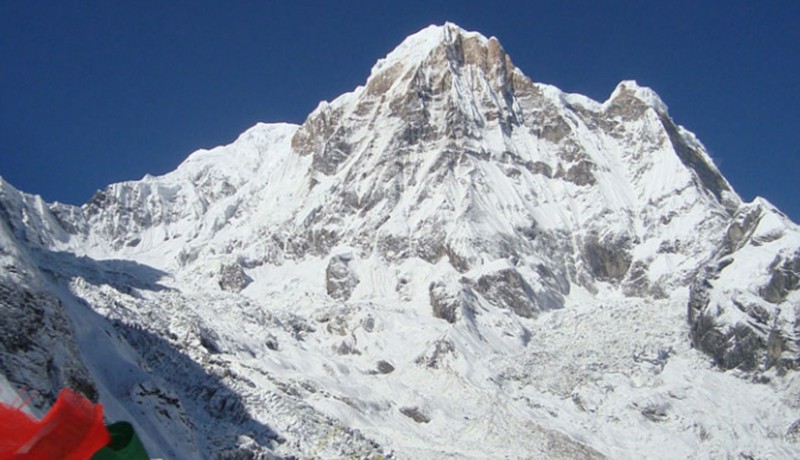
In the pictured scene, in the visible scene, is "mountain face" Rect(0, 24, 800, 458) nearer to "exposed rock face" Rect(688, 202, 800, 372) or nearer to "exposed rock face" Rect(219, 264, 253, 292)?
"exposed rock face" Rect(688, 202, 800, 372)

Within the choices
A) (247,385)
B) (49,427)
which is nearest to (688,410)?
(247,385)

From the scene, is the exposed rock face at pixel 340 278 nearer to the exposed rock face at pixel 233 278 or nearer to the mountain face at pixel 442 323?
the mountain face at pixel 442 323

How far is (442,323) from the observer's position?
468ft

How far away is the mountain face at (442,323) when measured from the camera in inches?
2844

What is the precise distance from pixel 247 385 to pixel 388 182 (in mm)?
104757

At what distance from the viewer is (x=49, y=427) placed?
751cm

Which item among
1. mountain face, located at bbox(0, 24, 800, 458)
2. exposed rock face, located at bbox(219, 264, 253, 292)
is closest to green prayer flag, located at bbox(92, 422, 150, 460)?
mountain face, located at bbox(0, 24, 800, 458)

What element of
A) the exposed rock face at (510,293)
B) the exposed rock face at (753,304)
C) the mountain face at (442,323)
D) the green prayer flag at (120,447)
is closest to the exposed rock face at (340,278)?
the mountain face at (442,323)

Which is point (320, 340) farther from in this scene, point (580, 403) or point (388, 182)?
point (388, 182)

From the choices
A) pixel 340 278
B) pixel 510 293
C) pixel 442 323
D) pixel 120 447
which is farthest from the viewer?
pixel 340 278

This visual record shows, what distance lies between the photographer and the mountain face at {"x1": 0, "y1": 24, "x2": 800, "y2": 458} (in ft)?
237

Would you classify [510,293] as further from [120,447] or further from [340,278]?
[120,447]

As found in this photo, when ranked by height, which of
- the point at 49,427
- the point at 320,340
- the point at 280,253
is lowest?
the point at 49,427

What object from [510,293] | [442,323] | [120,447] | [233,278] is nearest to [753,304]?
[510,293]
